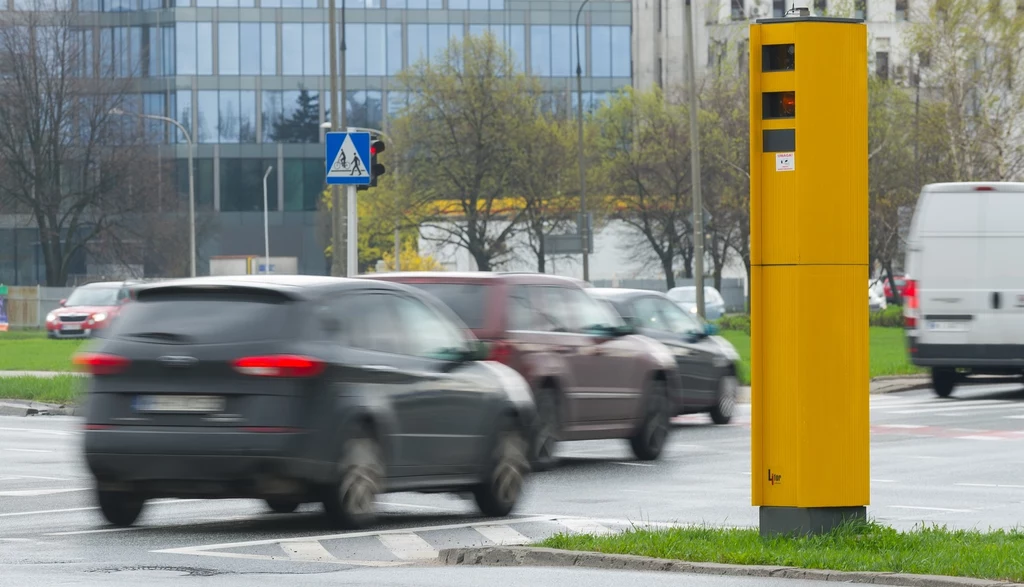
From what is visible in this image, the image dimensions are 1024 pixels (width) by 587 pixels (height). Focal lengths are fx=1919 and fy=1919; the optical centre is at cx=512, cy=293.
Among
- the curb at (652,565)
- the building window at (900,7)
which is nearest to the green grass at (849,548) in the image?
the curb at (652,565)

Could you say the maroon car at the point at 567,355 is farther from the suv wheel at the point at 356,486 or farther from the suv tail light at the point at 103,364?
the suv tail light at the point at 103,364

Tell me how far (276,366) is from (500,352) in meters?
4.59

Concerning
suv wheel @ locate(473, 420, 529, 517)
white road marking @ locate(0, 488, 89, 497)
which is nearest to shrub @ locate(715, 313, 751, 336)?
white road marking @ locate(0, 488, 89, 497)

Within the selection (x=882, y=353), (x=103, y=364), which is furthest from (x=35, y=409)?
(x=882, y=353)

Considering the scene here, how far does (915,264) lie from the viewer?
1024 inches

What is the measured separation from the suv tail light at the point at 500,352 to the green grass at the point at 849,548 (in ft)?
17.0

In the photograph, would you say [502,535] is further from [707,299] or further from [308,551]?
[707,299]

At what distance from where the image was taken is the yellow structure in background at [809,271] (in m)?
9.68

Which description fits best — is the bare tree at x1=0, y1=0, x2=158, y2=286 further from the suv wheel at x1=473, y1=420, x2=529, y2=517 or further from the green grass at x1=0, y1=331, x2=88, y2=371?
the suv wheel at x1=473, y1=420, x2=529, y2=517

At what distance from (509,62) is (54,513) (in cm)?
5774

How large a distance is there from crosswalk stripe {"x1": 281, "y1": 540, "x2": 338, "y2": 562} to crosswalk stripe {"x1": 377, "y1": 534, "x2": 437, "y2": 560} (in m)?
0.39

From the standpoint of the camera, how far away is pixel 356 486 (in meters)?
11.7

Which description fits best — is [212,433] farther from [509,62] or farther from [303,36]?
[303,36]

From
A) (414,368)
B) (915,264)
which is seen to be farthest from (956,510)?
(915,264)
